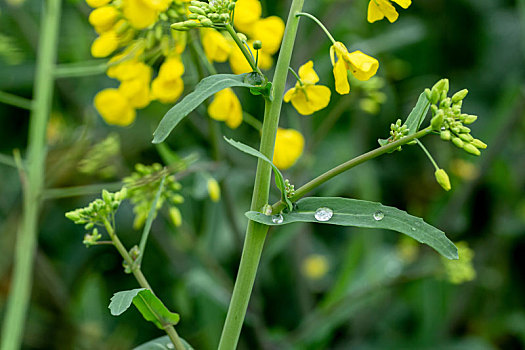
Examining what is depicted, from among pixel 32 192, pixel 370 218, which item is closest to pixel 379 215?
pixel 370 218

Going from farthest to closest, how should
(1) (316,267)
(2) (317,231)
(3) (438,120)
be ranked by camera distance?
(2) (317,231) → (1) (316,267) → (3) (438,120)

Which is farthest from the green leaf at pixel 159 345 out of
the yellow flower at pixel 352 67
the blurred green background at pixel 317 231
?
the blurred green background at pixel 317 231

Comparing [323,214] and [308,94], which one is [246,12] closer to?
[308,94]

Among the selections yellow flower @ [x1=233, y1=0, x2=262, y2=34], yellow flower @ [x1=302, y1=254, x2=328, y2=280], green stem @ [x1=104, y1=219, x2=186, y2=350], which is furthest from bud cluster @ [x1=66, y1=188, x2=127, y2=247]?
yellow flower @ [x1=302, y1=254, x2=328, y2=280]

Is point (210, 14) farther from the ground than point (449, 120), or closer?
farther from the ground

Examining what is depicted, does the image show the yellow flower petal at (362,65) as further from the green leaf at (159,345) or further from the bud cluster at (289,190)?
the green leaf at (159,345)

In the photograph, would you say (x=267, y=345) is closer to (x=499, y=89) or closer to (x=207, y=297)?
(x=207, y=297)
